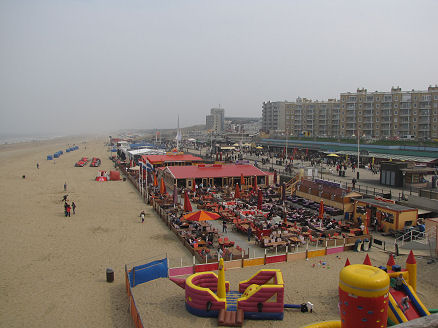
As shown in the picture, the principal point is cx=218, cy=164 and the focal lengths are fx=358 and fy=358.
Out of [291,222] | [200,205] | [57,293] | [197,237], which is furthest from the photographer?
[200,205]

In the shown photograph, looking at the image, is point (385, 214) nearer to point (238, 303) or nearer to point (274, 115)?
point (238, 303)

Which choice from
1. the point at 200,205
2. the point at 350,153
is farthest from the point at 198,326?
the point at 350,153

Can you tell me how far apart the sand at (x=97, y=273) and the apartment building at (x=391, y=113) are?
55819 millimetres

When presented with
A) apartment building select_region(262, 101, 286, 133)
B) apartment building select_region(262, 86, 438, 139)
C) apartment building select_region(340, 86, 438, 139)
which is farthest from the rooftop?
apartment building select_region(262, 101, 286, 133)

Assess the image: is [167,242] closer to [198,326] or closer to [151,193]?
[198,326]

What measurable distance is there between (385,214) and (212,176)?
641 inches

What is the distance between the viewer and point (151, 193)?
101 feet

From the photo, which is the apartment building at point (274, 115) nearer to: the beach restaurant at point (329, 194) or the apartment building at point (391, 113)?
the apartment building at point (391, 113)

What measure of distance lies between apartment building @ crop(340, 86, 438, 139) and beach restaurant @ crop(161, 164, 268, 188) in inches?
1553

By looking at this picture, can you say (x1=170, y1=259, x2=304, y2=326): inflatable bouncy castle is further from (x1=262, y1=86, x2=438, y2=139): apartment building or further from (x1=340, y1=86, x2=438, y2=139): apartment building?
(x1=340, y1=86, x2=438, y2=139): apartment building

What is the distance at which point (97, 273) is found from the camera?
1441 cm

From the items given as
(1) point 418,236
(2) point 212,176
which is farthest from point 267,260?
(2) point 212,176

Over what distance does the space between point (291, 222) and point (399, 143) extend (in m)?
41.3

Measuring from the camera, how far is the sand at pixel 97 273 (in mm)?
10914
